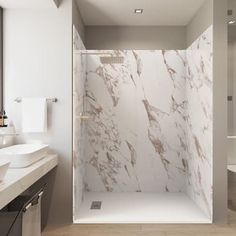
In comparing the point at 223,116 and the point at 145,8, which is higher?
the point at 145,8

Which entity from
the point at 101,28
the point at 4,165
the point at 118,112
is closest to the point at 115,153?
the point at 118,112

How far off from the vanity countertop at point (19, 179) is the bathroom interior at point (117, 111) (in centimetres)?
1

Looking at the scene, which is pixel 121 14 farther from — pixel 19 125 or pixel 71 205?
pixel 71 205

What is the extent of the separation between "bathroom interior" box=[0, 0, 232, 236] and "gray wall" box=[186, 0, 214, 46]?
23 mm

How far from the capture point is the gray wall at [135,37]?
4.29 m

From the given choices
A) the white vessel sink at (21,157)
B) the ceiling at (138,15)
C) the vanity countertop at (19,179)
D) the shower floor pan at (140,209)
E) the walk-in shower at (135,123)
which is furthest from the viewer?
the walk-in shower at (135,123)

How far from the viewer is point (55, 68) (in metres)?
3.01

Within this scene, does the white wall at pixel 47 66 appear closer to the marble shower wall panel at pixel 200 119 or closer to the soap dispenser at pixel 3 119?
the soap dispenser at pixel 3 119

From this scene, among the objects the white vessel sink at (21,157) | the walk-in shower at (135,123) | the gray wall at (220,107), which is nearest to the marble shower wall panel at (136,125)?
the walk-in shower at (135,123)

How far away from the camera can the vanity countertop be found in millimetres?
1692

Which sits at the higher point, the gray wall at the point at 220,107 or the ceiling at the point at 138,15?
the ceiling at the point at 138,15

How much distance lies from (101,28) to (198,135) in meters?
2.19

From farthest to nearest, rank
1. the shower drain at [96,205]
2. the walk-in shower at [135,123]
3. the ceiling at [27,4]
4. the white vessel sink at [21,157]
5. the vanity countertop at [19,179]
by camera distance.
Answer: the walk-in shower at [135,123], the shower drain at [96,205], the ceiling at [27,4], the white vessel sink at [21,157], the vanity countertop at [19,179]

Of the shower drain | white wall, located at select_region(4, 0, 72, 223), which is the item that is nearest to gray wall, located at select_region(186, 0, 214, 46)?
white wall, located at select_region(4, 0, 72, 223)
